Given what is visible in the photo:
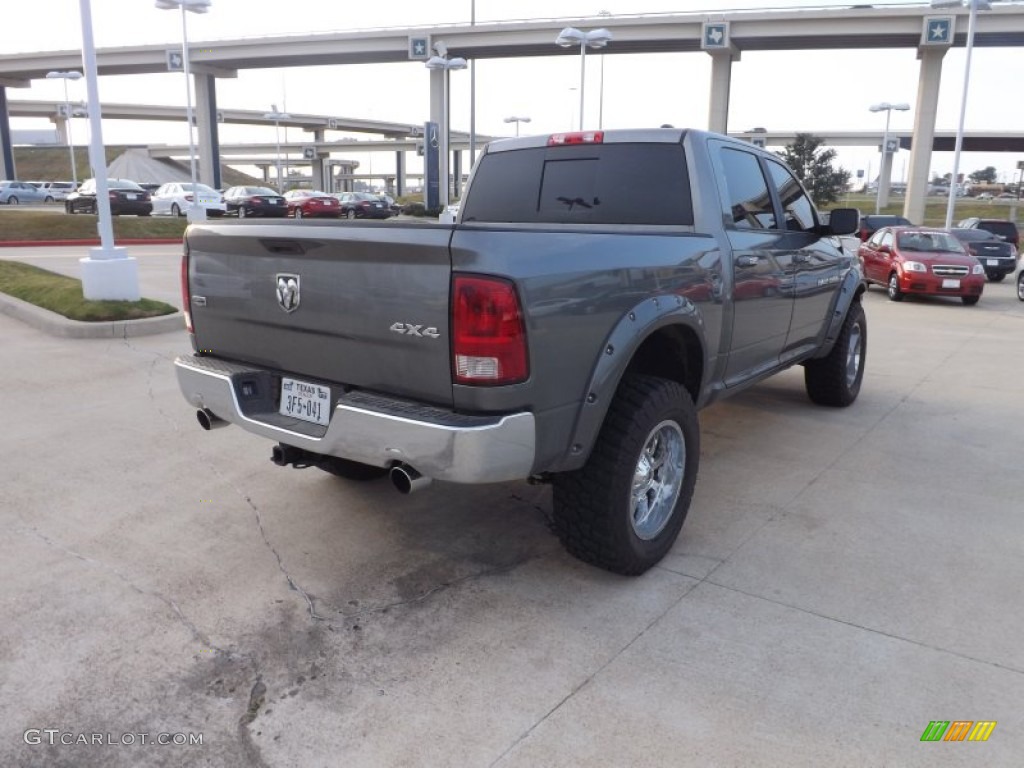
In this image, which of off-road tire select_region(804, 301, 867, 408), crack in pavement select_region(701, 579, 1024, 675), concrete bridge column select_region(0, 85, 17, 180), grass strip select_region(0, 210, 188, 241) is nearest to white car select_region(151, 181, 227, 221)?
grass strip select_region(0, 210, 188, 241)

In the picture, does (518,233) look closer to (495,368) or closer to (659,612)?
(495,368)

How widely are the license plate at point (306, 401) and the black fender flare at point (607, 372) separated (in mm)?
992

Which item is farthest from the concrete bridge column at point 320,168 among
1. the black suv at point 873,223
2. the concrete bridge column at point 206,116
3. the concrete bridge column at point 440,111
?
the black suv at point 873,223

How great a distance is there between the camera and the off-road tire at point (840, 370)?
6.58m

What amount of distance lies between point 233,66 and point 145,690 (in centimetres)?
5977

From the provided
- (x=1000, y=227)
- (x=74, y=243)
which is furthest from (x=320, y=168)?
(x=1000, y=227)

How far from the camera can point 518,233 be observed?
3.00 metres

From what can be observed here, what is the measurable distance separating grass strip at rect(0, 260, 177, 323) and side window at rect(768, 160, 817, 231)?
23.4 ft

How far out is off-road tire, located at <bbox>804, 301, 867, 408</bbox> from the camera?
6.58m

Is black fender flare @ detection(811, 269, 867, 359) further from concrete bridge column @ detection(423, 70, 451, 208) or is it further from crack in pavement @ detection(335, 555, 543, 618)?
concrete bridge column @ detection(423, 70, 451, 208)

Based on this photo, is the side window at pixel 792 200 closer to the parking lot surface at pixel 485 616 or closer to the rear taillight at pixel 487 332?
the parking lot surface at pixel 485 616

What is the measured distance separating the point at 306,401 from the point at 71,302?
24.7 ft

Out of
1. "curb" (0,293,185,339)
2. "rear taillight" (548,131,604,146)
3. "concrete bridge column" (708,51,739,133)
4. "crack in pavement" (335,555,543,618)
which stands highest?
"concrete bridge column" (708,51,739,133)

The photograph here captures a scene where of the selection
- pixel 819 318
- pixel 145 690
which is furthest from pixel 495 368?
pixel 819 318
